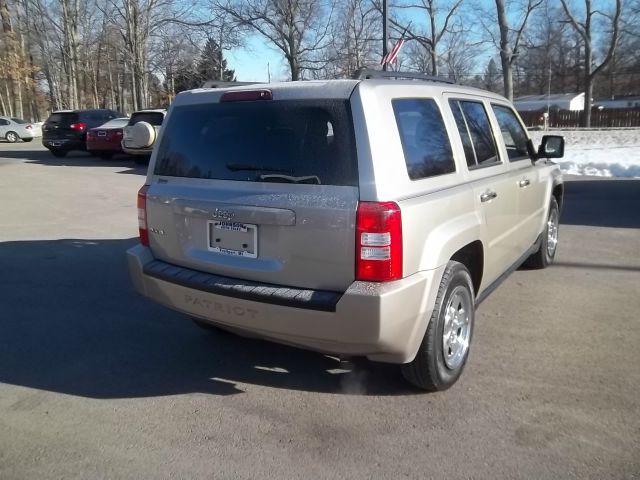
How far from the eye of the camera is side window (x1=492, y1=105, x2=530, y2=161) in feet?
15.6

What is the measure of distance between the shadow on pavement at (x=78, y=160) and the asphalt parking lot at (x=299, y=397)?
12.3m

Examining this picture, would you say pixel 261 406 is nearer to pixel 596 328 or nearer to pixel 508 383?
pixel 508 383

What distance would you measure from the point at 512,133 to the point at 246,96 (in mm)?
2735

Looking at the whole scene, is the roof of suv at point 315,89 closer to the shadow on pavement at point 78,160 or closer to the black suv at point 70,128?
the shadow on pavement at point 78,160

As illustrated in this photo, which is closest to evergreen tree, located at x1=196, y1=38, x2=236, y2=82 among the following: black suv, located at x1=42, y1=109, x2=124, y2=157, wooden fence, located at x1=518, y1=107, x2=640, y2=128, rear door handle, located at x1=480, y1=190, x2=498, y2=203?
black suv, located at x1=42, y1=109, x2=124, y2=157

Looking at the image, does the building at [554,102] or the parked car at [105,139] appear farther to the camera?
the building at [554,102]

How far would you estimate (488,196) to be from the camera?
3.90 metres

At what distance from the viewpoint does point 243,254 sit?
3232 mm

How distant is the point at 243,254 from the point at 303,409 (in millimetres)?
996

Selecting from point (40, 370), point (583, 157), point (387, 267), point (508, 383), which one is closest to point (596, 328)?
point (508, 383)

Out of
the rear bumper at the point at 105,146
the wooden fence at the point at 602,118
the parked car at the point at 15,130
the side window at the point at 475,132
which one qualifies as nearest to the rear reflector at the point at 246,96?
the side window at the point at 475,132

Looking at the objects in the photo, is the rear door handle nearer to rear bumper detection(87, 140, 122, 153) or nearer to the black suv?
rear bumper detection(87, 140, 122, 153)

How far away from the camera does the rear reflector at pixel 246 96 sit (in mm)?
3229

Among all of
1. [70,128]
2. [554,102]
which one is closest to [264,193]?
[70,128]
